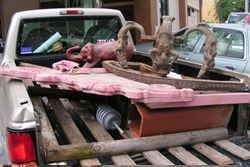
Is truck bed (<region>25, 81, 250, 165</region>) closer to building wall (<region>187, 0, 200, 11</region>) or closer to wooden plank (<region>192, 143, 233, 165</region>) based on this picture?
wooden plank (<region>192, 143, 233, 165</region>)

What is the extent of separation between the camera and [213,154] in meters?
1.68

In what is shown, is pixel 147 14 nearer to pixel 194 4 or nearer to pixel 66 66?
pixel 194 4

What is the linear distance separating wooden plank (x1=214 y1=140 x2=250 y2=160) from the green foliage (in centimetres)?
2324

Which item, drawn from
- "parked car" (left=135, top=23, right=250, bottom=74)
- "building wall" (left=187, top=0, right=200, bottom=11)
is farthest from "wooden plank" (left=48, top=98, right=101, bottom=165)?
"building wall" (left=187, top=0, right=200, bottom=11)

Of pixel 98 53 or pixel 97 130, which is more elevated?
pixel 98 53

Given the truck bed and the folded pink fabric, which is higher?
the folded pink fabric

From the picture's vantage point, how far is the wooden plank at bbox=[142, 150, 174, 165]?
157 cm

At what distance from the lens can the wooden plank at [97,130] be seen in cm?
159

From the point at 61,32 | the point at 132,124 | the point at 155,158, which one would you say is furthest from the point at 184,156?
the point at 61,32

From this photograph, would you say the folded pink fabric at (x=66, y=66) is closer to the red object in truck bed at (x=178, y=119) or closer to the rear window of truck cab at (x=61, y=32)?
the rear window of truck cab at (x=61, y=32)

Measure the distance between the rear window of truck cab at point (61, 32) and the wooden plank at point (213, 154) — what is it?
228 cm

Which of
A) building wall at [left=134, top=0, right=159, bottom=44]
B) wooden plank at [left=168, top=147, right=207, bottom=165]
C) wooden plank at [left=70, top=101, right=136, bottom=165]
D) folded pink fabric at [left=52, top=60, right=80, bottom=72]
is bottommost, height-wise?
wooden plank at [left=168, top=147, right=207, bottom=165]

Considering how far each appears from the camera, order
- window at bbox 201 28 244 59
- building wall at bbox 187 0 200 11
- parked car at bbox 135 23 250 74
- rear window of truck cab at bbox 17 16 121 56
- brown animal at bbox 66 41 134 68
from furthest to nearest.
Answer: building wall at bbox 187 0 200 11 < window at bbox 201 28 244 59 < parked car at bbox 135 23 250 74 < rear window of truck cab at bbox 17 16 121 56 < brown animal at bbox 66 41 134 68

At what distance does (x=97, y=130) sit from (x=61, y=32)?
1.97 metres
